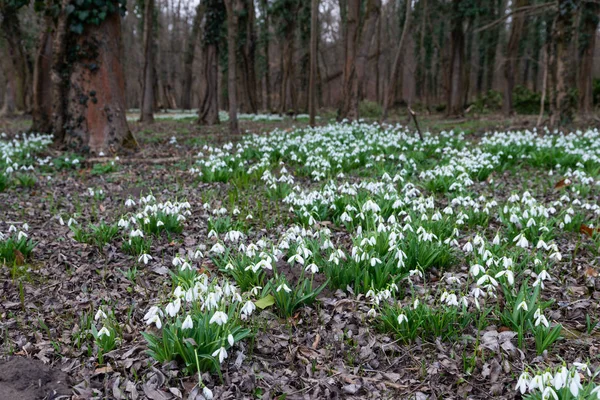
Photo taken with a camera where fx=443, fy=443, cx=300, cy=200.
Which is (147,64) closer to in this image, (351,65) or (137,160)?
(351,65)

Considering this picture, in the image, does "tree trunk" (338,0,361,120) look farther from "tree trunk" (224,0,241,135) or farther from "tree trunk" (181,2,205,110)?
"tree trunk" (181,2,205,110)

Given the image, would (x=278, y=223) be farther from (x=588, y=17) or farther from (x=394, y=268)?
(x=588, y=17)

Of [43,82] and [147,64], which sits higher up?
[147,64]

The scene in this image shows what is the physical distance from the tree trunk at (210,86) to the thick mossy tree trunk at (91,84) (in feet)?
21.9

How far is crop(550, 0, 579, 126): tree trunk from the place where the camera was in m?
10.4

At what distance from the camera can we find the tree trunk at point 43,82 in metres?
9.66

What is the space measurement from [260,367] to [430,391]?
3.01 ft

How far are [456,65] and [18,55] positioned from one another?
19.8 meters

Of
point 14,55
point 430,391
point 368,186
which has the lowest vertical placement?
point 430,391

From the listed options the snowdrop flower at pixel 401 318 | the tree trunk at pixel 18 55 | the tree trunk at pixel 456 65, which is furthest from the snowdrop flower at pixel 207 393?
the tree trunk at pixel 18 55

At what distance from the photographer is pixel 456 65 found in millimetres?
18109

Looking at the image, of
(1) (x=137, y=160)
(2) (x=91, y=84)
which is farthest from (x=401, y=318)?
(2) (x=91, y=84)

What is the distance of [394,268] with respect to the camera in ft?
10.6

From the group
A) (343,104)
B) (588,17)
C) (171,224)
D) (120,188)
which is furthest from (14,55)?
(588,17)
